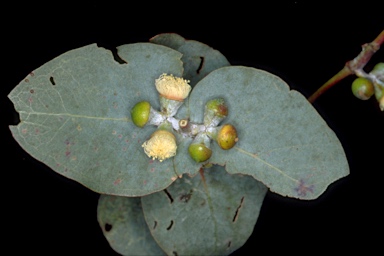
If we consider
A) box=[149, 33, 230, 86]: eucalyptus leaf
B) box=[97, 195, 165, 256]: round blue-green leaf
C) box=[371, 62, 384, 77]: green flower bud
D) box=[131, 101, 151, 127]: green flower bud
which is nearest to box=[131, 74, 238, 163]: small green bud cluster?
box=[131, 101, 151, 127]: green flower bud

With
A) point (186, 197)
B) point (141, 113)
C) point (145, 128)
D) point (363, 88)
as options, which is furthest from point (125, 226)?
point (363, 88)

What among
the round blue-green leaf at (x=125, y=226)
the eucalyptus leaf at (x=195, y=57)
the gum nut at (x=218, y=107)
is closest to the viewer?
the gum nut at (x=218, y=107)

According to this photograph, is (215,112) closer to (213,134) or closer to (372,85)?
(213,134)


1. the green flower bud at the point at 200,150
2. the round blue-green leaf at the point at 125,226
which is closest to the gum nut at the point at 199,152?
the green flower bud at the point at 200,150

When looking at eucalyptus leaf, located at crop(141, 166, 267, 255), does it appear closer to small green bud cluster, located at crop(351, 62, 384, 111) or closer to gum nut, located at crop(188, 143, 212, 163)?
gum nut, located at crop(188, 143, 212, 163)

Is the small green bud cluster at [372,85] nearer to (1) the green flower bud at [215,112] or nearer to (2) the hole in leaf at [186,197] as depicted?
(1) the green flower bud at [215,112]

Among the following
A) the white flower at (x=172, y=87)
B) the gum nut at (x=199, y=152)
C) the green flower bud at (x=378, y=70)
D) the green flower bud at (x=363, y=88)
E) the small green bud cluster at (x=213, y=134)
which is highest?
the green flower bud at (x=378, y=70)

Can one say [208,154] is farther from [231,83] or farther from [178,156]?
[231,83]

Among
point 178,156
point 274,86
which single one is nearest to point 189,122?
point 178,156
